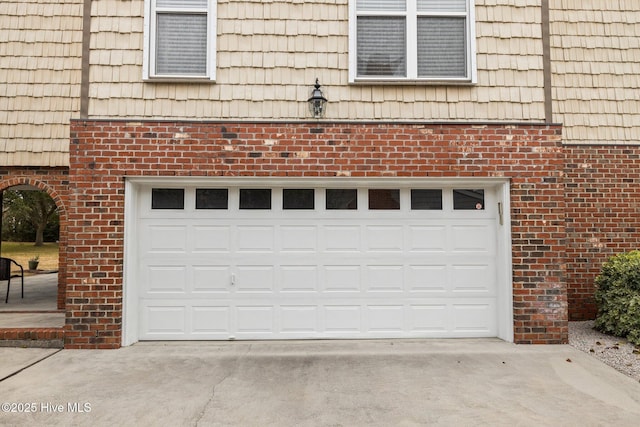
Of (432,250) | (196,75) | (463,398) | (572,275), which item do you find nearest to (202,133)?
(196,75)

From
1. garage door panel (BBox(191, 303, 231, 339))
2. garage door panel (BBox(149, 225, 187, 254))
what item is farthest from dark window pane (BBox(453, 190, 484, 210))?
garage door panel (BBox(149, 225, 187, 254))

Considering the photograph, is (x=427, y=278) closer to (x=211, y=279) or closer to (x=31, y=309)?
(x=211, y=279)

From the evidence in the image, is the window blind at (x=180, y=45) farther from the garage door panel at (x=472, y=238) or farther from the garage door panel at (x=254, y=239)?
the garage door panel at (x=472, y=238)

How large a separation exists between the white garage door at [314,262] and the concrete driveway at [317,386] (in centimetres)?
30

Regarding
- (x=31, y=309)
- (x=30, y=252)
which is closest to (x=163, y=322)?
(x=31, y=309)

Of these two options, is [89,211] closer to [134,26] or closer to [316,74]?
[134,26]

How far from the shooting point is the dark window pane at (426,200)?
5.61m

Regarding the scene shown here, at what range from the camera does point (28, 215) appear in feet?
79.1

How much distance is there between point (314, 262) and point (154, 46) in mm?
3492

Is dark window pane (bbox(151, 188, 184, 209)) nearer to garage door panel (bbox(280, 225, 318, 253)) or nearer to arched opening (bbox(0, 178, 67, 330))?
garage door panel (bbox(280, 225, 318, 253))

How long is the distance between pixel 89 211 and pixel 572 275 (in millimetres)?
6933

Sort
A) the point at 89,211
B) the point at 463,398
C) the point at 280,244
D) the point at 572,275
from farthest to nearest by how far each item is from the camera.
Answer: the point at 572,275
the point at 280,244
the point at 89,211
the point at 463,398

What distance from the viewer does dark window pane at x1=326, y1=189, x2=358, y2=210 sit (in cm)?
560

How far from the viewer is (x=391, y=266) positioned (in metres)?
5.57
